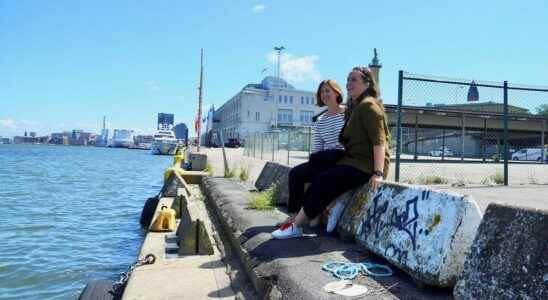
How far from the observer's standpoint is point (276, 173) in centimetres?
891

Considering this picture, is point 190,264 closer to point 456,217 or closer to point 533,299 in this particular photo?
point 456,217

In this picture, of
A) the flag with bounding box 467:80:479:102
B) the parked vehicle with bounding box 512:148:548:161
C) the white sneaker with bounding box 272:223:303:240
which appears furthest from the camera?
the parked vehicle with bounding box 512:148:548:161

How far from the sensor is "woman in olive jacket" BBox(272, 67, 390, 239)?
4.62 m

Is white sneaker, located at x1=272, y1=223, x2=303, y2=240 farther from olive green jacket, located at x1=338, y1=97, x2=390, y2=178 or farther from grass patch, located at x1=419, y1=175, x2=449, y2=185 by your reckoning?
grass patch, located at x1=419, y1=175, x2=449, y2=185

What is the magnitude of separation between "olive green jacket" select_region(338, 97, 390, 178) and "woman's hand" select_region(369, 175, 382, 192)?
0.19 metres

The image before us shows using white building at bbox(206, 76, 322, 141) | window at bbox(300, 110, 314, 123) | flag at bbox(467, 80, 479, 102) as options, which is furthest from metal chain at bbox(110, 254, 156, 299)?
window at bbox(300, 110, 314, 123)

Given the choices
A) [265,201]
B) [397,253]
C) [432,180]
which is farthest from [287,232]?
[432,180]

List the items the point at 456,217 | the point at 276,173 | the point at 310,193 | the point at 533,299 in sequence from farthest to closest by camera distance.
→ the point at 276,173 → the point at 310,193 → the point at 456,217 → the point at 533,299

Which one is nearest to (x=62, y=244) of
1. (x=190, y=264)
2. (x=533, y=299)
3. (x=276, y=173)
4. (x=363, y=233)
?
(x=276, y=173)

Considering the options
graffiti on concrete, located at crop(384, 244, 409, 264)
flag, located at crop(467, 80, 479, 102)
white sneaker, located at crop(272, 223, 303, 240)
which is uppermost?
flag, located at crop(467, 80, 479, 102)

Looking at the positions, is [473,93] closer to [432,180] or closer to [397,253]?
[432,180]

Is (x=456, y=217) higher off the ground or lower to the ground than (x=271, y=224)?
higher

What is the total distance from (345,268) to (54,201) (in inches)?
672

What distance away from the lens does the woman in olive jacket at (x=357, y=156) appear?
15.1 feet
